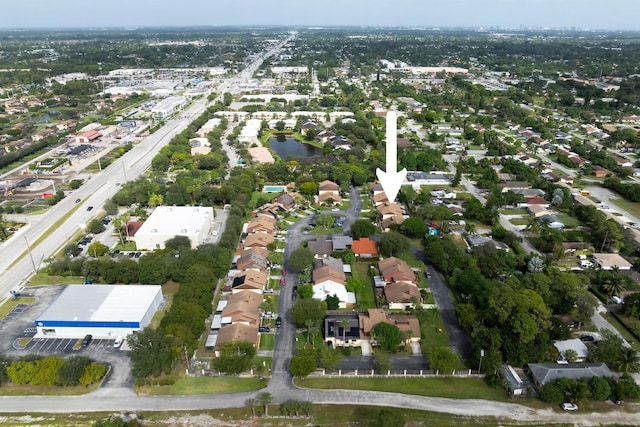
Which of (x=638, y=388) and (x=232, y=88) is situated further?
(x=232, y=88)

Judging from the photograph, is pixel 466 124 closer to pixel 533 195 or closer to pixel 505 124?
pixel 505 124

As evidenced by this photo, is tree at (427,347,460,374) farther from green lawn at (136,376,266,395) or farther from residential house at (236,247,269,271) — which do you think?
residential house at (236,247,269,271)

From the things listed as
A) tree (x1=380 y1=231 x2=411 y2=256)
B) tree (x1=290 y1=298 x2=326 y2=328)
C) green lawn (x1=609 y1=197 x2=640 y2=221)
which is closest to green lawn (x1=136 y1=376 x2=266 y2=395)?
tree (x1=290 y1=298 x2=326 y2=328)

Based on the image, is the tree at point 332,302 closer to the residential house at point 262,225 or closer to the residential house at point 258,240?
the residential house at point 258,240

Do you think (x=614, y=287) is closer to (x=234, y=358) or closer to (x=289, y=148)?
(x=234, y=358)

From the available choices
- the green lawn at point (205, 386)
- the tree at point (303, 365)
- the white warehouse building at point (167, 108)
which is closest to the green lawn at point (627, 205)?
the tree at point (303, 365)

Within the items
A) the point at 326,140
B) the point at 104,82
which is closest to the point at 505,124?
the point at 326,140
